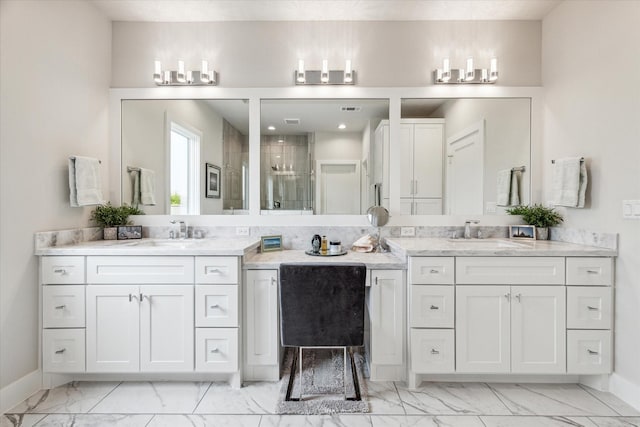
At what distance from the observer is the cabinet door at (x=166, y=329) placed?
1.97 metres

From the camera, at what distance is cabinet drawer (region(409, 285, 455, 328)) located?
1967 mm

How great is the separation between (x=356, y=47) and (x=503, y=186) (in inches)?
64.7

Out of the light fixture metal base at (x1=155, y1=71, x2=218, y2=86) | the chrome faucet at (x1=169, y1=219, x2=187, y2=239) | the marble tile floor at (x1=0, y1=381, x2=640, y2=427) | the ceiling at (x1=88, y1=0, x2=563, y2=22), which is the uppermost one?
the ceiling at (x1=88, y1=0, x2=563, y2=22)

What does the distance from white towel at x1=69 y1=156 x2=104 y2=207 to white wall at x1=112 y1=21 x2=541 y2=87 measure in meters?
1.08

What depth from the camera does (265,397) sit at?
1.91 meters

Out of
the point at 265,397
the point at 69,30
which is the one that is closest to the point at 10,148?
the point at 69,30

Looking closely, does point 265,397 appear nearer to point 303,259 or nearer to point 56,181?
point 303,259

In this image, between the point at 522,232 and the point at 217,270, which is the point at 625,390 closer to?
the point at 522,232

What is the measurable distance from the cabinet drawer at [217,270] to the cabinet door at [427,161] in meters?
1.54

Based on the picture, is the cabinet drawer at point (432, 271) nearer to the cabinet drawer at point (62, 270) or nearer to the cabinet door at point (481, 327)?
the cabinet door at point (481, 327)

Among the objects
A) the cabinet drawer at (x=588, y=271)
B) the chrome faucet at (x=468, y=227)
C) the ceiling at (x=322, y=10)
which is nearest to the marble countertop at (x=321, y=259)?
the chrome faucet at (x=468, y=227)

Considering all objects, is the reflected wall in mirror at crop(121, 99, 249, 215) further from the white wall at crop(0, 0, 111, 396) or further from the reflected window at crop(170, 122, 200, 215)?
the white wall at crop(0, 0, 111, 396)

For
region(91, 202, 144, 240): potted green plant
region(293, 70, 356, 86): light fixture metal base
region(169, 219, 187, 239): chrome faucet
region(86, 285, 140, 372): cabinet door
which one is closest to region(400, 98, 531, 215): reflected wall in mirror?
Answer: region(293, 70, 356, 86): light fixture metal base

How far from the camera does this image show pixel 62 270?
6.51 feet
